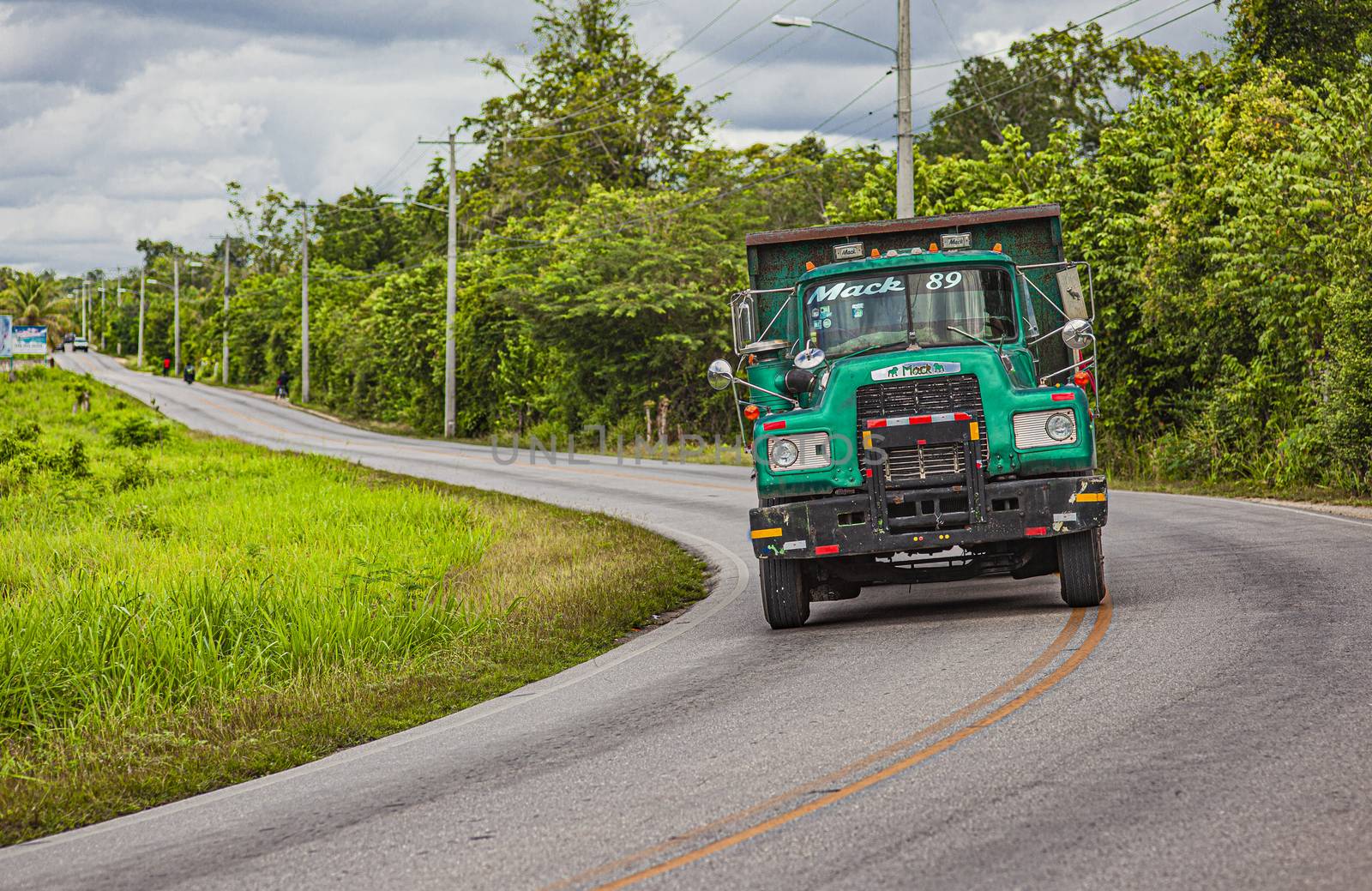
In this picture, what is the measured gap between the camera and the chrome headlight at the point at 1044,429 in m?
10.6

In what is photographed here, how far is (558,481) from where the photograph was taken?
98.2 feet

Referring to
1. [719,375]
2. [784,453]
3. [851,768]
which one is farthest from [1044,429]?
[851,768]

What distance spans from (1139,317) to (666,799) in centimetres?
2187

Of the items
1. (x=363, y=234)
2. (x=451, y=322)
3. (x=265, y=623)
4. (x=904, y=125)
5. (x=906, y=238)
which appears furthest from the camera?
(x=363, y=234)

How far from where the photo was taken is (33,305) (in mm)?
130750

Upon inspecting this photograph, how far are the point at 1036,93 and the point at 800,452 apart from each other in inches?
1769

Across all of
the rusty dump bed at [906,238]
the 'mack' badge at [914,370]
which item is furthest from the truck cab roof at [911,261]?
the rusty dump bed at [906,238]

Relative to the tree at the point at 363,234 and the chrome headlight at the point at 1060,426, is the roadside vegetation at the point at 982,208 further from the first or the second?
the chrome headlight at the point at 1060,426

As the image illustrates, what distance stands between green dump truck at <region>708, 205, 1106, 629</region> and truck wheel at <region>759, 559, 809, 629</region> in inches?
0.5

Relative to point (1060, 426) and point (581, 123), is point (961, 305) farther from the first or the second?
point (581, 123)

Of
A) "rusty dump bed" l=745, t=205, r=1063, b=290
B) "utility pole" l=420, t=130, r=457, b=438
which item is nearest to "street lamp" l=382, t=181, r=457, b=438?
"utility pole" l=420, t=130, r=457, b=438

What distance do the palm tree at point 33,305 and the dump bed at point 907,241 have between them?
4989 inches

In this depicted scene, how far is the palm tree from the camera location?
130 m

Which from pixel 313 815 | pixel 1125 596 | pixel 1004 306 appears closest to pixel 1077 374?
pixel 1004 306
